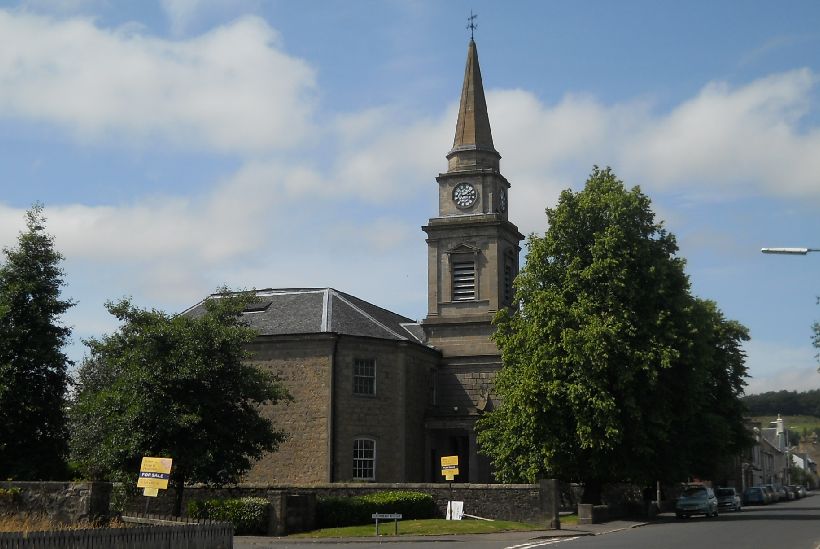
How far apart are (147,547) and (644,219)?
28.3 meters

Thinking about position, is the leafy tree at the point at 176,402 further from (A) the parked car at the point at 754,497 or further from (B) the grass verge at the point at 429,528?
(A) the parked car at the point at 754,497

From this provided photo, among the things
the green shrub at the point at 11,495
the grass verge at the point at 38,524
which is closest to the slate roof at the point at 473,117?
the green shrub at the point at 11,495

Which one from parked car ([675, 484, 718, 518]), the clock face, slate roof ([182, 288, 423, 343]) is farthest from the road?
the clock face

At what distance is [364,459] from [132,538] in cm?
2813

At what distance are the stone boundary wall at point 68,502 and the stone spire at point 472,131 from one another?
109 ft

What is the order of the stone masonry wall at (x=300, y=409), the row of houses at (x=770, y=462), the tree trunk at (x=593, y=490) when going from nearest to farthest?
the tree trunk at (x=593, y=490)
the stone masonry wall at (x=300, y=409)
the row of houses at (x=770, y=462)

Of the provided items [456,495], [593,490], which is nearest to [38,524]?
[456,495]

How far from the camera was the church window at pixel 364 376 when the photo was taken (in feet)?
146

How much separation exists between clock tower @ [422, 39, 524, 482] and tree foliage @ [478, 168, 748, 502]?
7468mm

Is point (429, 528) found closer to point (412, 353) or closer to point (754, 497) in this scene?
point (412, 353)

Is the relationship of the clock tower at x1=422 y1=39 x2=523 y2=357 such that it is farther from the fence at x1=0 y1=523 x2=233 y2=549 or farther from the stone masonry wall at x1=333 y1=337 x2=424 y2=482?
the fence at x1=0 y1=523 x2=233 y2=549

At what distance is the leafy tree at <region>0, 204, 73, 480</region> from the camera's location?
120 ft

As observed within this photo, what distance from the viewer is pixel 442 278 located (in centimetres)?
5047

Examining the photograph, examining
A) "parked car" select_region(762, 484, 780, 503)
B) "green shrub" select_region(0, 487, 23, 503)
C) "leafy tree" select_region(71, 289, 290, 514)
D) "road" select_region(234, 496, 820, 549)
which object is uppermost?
"leafy tree" select_region(71, 289, 290, 514)
